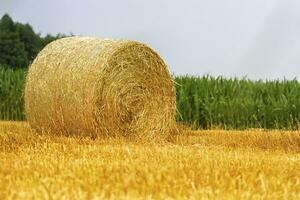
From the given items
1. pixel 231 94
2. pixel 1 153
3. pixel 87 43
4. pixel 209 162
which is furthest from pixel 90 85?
pixel 231 94

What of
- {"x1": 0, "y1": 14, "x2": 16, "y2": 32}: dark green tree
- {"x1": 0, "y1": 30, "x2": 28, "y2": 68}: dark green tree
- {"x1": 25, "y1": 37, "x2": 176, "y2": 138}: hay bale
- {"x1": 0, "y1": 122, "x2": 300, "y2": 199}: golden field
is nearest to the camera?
{"x1": 0, "y1": 122, "x2": 300, "y2": 199}: golden field

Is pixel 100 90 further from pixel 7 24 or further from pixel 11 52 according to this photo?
pixel 7 24

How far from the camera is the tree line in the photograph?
1257 inches

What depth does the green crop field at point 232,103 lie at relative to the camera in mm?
16016

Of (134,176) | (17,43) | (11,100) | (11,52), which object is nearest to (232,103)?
(11,100)

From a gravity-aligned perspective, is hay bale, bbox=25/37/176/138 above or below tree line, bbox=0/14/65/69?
below

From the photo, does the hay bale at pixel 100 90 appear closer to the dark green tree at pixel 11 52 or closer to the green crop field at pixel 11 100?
the green crop field at pixel 11 100

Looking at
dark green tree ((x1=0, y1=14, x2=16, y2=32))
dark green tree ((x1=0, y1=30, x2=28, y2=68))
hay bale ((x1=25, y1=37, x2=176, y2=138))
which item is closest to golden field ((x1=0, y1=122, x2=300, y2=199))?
hay bale ((x1=25, y1=37, x2=176, y2=138))

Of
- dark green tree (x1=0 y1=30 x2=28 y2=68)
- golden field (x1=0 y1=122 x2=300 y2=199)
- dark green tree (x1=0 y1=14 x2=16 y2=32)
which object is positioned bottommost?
golden field (x1=0 y1=122 x2=300 y2=199)

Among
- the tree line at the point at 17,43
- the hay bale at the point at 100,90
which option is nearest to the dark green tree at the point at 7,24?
the tree line at the point at 17,43

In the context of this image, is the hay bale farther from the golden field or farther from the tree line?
the tree line

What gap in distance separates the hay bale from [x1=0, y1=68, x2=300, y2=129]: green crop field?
10.5 feet

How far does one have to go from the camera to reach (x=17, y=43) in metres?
32.6

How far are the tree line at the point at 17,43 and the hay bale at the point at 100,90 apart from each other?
20.0 meters
